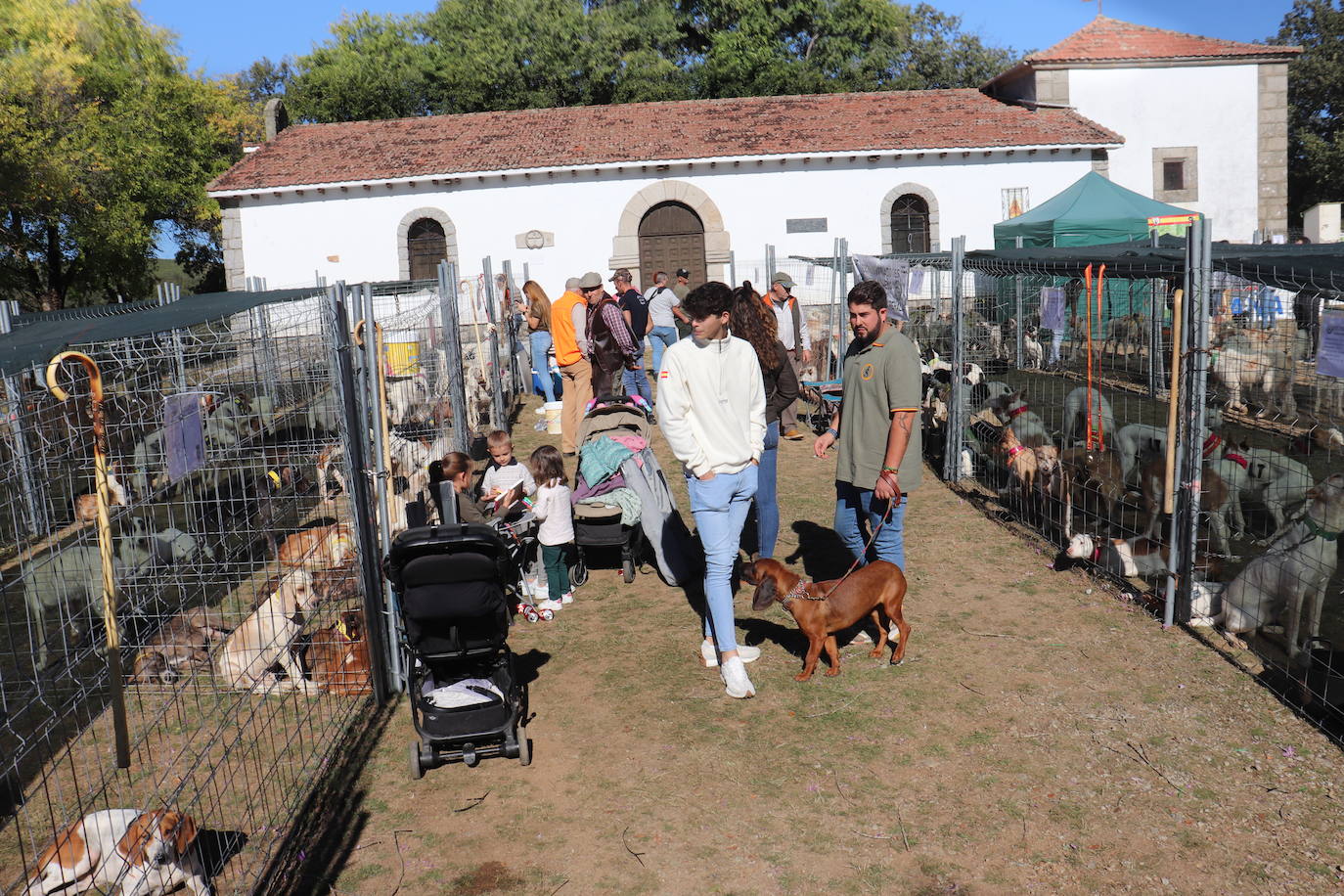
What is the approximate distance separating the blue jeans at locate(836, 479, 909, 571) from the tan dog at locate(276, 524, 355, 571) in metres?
2.57

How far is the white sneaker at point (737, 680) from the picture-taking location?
5.12m

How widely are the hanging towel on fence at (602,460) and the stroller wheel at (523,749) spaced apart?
8.69 feet

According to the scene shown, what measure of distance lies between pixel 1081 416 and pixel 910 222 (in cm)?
1637

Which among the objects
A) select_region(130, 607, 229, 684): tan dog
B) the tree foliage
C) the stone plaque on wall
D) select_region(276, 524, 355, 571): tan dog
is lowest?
select_region(130, 607, 229, 684): tan dog

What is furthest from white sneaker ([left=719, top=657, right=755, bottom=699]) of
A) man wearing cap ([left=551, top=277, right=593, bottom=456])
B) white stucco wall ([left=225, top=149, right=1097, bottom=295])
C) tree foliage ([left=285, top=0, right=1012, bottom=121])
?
tree foliage ([left=285, top=0, right=1012, bottom=121])

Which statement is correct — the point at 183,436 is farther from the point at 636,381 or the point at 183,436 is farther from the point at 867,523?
the point at 636,381

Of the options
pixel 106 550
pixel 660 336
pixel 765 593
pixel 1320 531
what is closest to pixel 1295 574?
pixel 1320 531

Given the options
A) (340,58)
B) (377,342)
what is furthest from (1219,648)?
(340,58)

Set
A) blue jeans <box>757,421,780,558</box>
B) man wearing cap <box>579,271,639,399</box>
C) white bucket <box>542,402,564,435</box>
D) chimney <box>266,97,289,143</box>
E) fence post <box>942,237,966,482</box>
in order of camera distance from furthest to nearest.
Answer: chimney <box>266,97,289,143</box> < white bucket <box>542,402,564,435</box> < man wearing cap <box>579,271,639,399</box> < fence post <box>942,237,966,482</box> < blue jeans <box>757,421,780,558</box>

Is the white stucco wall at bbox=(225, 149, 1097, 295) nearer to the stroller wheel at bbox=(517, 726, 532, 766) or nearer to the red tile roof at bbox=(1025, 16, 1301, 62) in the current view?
the red tile roof at bbox=(1025, 16, 1301, 62)

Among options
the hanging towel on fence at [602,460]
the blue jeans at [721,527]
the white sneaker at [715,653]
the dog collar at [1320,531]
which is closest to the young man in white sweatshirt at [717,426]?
the blue jeans at [721,527]

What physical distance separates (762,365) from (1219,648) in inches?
113

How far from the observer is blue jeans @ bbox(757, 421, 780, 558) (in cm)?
645

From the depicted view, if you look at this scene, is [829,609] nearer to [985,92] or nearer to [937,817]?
[937,817]
